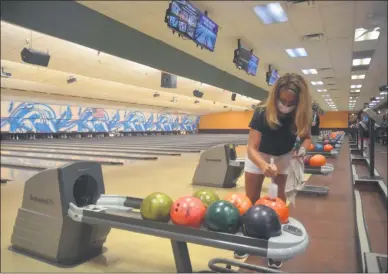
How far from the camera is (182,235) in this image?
1.38 meters

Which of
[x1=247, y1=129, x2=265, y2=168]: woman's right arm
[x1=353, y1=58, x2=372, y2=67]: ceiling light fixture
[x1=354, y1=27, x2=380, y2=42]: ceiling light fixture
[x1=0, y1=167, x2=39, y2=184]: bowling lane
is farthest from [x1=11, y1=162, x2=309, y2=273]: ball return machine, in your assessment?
[x1=353, y1=58, x2=372, y2=67]: ceiling light fixture

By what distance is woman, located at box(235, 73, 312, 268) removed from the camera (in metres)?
1.52

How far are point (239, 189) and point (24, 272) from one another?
2585 millimetres

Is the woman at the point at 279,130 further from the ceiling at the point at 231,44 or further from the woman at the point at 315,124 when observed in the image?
the woman at the point at 315,124

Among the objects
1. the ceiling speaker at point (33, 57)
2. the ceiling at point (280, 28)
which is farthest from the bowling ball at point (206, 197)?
the ceiling speaker at point (33, 57)

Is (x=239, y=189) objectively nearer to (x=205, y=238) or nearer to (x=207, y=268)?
(x=207, y=268)

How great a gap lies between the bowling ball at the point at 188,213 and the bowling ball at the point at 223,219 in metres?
0.06

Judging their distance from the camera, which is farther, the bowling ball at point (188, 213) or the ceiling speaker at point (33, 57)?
the ceiling speaker at point (33, 57)

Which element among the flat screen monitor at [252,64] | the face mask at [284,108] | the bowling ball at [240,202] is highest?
the flat screen monitor at [252,64]

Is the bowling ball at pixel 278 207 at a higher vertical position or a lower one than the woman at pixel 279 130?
lower

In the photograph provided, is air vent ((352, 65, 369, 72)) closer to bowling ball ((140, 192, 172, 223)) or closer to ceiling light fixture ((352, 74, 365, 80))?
ceiling light fixture ((352, 74, 365, 80))

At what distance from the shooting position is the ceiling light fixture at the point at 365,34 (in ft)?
16.5

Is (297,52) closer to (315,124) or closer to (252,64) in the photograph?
(252,64)

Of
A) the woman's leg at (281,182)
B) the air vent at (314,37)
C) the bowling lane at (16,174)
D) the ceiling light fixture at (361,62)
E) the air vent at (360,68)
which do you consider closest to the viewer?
the woman's leg at (281,182)
